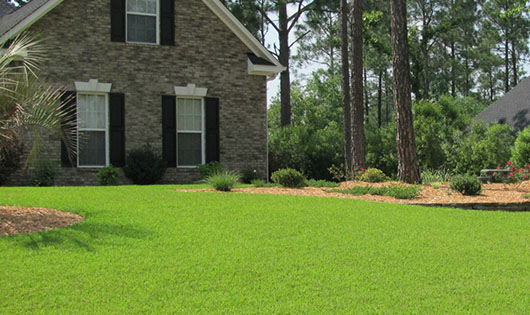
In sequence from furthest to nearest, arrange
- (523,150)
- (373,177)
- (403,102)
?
(523,150)
(373,177)
(403,102)

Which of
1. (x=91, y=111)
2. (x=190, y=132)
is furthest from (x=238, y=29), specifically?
(x=91, y=111)

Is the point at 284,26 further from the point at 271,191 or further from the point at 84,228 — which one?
the point at 84,228

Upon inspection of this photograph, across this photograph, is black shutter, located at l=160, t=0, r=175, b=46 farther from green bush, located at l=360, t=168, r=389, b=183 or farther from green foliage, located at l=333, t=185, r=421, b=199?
green foliage, located at l=333, t=185, r=421, b=199

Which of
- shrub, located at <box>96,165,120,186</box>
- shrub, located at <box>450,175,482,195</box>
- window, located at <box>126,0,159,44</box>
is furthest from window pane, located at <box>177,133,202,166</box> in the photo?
shrub, located at <box>450,175,482,195</box>

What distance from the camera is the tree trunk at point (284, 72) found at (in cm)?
2695

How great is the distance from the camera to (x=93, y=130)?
1498 centimetres

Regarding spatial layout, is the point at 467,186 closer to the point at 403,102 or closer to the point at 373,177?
the point at 373,177

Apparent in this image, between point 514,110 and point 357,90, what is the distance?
33.3 feet

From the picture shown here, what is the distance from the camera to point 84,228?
7172 mm

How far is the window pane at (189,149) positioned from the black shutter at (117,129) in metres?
1.65

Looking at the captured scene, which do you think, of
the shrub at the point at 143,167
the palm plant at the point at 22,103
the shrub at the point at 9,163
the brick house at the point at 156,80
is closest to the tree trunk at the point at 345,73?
the brick house at the point at 156,80

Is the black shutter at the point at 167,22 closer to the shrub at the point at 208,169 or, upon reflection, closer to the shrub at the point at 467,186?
the shrub at the point at 208,169

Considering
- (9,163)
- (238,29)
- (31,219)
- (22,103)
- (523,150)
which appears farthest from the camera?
(523,150)

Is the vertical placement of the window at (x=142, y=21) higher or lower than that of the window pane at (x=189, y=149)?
higher
